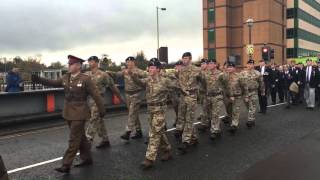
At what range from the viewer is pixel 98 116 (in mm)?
9430

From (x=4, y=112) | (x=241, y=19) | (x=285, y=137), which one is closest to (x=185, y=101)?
(x=285, y=137)

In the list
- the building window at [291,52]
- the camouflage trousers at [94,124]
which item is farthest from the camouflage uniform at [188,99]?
the building window at [291,52]

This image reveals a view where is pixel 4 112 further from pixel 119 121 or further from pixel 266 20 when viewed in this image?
pixel 266 20

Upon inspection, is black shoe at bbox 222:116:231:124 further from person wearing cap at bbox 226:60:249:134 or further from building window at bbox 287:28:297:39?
building window at bbox 287:28:297:39

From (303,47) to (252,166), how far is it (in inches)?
3095

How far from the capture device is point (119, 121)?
46.6 feet

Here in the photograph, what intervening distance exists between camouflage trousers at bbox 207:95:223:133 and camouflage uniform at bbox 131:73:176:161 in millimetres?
2474

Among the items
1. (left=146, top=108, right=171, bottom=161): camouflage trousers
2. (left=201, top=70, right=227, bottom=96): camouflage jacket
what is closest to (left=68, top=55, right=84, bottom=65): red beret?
(left=146, top=108, right=171, bottom=161): camouflage trousers

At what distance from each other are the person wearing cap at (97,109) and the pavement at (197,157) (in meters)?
0.30

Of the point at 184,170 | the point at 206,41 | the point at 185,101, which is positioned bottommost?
the point at 184,170

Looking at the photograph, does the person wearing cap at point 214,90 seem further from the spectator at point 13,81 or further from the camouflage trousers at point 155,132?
the spectator at point 13,81

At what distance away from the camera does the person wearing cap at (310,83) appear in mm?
17569

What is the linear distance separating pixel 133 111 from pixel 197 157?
7.54ft

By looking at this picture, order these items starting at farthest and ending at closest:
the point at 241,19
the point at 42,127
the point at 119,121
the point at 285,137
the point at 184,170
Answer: the point at 241,19 < the point at 119,121 < the point at 42,127 < the point at 285,137 < the point at 184,170
